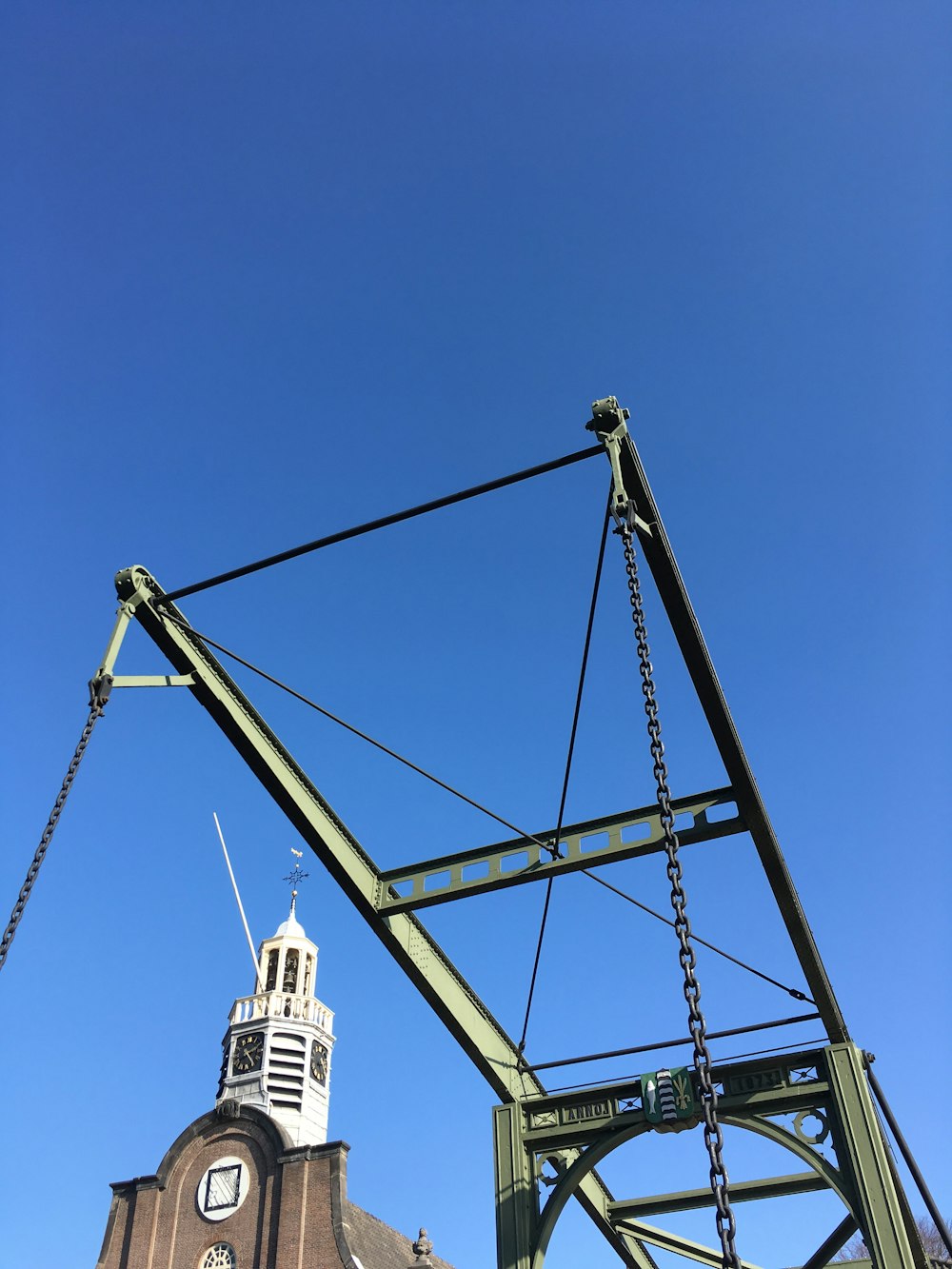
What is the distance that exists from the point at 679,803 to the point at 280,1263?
887 inches

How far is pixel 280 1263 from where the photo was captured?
85.8 feet

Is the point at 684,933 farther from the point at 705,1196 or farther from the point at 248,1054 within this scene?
the point at 248,1054

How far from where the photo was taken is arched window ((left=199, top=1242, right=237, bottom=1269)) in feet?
89.0

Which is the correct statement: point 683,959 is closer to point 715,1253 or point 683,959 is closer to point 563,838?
point 563,838

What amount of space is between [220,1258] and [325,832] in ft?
73.3

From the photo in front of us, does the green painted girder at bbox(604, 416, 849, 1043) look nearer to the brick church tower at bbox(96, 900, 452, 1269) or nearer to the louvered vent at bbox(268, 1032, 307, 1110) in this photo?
the brick church tower at bbox(96, 900, 452, 1269)

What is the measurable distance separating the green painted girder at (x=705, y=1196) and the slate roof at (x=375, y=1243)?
14.8 m

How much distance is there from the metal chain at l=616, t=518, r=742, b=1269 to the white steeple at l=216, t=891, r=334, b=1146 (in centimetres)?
2533

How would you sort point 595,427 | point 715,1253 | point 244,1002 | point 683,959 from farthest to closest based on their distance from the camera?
point 244,1002
point 715,1253
point 595,427
point 683,959

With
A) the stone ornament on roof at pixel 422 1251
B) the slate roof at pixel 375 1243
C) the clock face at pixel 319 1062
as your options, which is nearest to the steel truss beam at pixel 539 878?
the stone ornament on roof at pixel 422 1251

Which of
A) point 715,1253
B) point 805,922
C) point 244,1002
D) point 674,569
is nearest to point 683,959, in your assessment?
point 674,569

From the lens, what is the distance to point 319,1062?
1265 inches

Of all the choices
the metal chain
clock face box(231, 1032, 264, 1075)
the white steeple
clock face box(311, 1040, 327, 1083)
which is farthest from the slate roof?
the metal chain

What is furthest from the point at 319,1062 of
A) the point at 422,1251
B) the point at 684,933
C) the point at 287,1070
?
the point at 684,933
